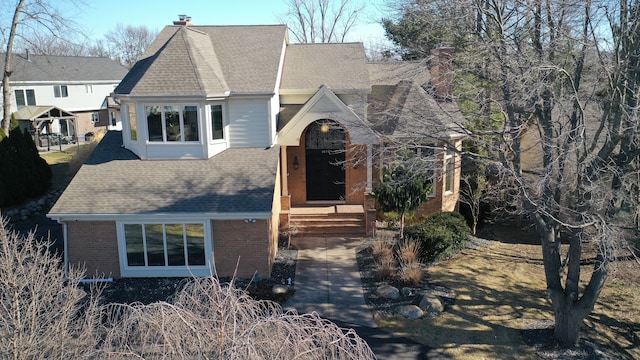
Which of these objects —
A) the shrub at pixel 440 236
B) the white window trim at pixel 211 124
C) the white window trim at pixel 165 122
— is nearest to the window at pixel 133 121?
the white window trim at pixel 165 122

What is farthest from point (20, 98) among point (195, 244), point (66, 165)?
point (195, 244)

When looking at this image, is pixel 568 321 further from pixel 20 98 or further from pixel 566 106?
pixel 20 98

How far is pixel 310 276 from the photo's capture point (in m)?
15.8

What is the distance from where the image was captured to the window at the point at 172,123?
17328mm

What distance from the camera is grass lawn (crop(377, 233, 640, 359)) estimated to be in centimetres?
1182

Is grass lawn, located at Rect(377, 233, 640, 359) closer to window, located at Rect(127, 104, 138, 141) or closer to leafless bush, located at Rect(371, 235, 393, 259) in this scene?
leafless bush, located at Rect(371, 235, 393, 259)

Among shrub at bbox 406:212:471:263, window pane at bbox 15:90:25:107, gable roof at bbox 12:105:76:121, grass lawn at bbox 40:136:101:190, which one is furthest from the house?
window pane at bbox 15:90:25:107

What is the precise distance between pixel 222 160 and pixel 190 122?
1.74 metres

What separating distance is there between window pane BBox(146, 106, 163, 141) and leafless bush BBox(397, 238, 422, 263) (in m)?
9.30

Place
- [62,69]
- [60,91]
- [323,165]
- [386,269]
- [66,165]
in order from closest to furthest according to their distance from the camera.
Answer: [386,269] → [323,165] → [66,165] → [60,91] → [62,69]

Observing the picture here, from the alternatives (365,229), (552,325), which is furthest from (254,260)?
(552,325)

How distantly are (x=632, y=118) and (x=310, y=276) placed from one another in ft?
32.3

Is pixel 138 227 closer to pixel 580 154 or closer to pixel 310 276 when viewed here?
pixel 310 276

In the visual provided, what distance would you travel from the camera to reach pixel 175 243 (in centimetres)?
1566
